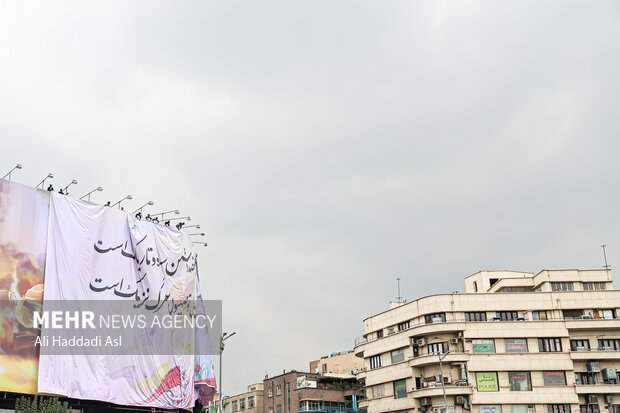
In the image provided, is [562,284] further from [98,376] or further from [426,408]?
[98,376]

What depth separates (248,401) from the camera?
387 feet

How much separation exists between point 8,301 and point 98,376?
9.51 meters

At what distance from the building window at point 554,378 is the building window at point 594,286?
40.8 ft

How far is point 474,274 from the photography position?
91.8 m

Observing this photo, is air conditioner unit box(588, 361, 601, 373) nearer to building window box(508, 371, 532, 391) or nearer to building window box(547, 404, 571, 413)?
building window box(547, 404, 571, 413)

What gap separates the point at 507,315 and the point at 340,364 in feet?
160

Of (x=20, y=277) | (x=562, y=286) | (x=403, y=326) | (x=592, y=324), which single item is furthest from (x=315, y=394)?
(x=20, y=277)

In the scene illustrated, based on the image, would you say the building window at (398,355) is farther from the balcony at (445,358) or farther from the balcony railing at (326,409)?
the balcony railing at (326,409)

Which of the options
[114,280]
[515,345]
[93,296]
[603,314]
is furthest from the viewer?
[603,314]

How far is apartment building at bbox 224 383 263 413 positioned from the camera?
379ft

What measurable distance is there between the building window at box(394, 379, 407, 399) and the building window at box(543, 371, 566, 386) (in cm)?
1522

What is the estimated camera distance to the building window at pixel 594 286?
80.3 metres

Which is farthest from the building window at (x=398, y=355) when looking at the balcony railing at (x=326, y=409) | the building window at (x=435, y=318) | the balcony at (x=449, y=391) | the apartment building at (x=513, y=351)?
the balcony railing at (x=326, y=409)

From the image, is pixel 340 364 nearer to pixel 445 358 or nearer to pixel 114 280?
pixel 445 358
